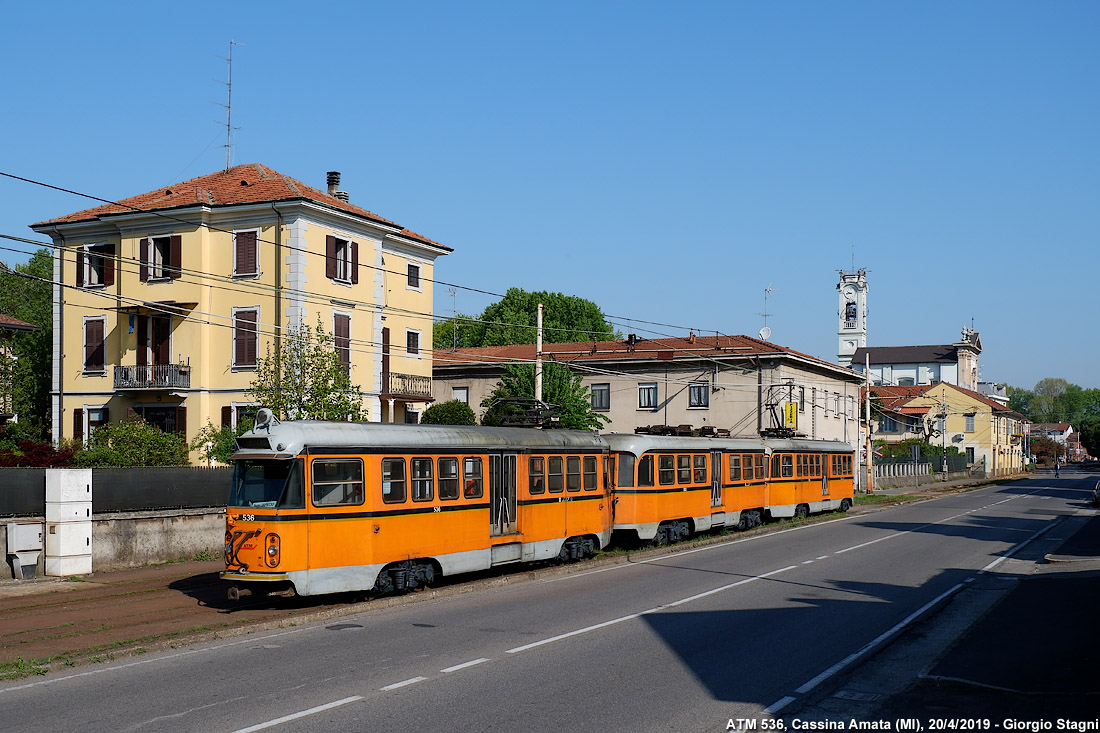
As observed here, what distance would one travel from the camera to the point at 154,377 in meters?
38.0

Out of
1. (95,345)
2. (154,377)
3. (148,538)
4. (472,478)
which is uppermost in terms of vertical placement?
(95,345)

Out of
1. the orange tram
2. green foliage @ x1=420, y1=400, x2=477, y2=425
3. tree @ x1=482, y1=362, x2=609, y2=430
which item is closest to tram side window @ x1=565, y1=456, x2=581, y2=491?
the orange tram

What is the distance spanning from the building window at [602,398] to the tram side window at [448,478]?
4140 cm

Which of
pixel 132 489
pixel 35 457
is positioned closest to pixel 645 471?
pixel 132 489

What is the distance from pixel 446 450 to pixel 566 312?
2787 inches

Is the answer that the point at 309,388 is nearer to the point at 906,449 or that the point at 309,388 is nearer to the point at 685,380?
the point at 685,380

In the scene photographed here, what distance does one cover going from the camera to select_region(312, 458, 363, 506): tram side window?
16.1 meters

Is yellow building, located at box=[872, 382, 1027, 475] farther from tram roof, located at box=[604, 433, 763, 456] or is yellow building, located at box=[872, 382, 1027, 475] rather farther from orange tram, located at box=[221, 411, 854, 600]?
orange tram, located at box=[221, 411, 854, 600]

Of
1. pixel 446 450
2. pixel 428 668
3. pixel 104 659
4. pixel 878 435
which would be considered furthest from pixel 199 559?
pixel 878 435

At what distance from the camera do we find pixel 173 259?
3806cm

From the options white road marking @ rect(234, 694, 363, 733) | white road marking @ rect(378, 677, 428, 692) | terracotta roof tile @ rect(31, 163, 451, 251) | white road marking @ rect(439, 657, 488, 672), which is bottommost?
white road marking @ rect(439, 657, 488, 672)

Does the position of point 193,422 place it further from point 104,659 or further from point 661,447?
point 104,659

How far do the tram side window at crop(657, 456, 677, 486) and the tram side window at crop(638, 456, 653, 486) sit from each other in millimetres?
422

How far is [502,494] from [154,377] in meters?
22.3
